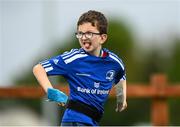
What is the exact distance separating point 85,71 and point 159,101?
521 cm

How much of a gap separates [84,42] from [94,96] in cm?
46

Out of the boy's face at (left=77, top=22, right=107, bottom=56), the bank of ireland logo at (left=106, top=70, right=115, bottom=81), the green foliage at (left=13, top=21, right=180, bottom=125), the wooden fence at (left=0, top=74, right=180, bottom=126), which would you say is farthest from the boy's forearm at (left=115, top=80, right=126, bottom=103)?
the green foliage at (left=13, top=21, right=180, bottom=125)

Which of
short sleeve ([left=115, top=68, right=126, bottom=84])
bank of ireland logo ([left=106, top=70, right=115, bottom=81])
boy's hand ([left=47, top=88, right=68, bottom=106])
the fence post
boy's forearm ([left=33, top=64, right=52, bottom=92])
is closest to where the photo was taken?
boy's hand ([left=47, top=88, right=68, bottom=106])

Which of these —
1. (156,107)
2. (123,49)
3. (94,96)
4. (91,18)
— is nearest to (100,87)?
(94,96)

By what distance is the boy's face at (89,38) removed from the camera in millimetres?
7676

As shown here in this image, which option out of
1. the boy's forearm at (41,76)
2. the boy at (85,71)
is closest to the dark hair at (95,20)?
the boy at (85,71)

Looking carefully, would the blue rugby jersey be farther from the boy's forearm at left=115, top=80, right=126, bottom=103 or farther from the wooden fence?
the wooden fence

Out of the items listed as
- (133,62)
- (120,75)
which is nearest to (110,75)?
(120,75)

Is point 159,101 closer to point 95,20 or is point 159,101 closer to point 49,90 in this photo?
point 95,20

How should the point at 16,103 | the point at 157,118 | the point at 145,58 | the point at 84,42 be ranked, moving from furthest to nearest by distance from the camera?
the point at 145,58 < the point at 16,103 < the point at 157,118 < the point at 84,42

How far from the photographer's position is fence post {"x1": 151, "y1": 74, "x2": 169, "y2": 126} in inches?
502

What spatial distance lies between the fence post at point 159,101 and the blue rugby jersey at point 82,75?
4.90 m

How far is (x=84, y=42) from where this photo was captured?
25.2 feet

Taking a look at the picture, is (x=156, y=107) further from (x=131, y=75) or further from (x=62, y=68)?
(x=131, y=75)
